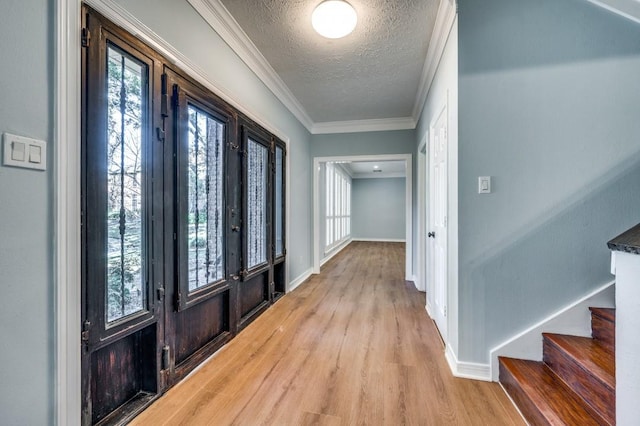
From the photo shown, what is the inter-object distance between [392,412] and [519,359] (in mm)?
936

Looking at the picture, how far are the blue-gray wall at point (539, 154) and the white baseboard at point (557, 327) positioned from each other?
0.04 m

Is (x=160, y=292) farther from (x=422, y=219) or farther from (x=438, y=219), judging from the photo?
(x=422, y=219)

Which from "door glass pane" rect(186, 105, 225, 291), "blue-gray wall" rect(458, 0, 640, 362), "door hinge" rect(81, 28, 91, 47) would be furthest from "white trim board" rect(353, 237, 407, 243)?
"door hinge" rect(81, 28, 91, 47)

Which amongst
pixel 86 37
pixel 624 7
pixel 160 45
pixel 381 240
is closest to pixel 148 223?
pixel 86 37

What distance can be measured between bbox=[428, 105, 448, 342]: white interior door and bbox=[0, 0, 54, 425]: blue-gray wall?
2437 mm

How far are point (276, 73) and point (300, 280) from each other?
2885 mm

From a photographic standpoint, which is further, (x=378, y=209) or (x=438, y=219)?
(x=378, y=209)

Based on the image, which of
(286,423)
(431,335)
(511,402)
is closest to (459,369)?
(511,402)

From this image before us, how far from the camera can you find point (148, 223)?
1.57 m

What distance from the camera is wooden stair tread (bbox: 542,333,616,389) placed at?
1.34 m

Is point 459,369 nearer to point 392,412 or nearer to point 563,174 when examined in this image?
point 392,412

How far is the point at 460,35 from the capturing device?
1885mm

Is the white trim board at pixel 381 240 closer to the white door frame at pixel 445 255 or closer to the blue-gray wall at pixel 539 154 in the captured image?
the white door frame at pixel 445 255

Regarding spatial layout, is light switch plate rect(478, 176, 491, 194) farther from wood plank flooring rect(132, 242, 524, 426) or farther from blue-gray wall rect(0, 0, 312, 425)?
blue-gray wall rect(0, 0, 312, 425)
